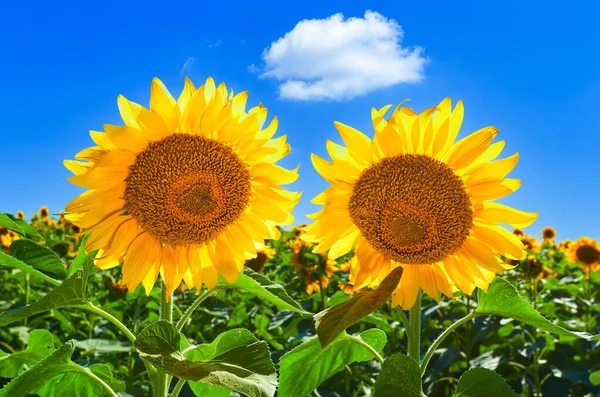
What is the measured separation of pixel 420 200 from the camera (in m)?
1.92

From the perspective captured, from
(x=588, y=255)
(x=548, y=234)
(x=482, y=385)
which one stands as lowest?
(x=482, y=385)

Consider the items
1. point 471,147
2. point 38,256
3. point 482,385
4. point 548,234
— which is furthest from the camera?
point 548,234

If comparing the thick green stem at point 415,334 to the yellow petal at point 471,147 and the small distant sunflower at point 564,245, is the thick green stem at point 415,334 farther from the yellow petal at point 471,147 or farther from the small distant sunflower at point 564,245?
the small distant sunflower at point 564,245

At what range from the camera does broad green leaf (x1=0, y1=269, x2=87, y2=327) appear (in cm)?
183

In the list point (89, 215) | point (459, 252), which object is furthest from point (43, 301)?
point (459, 252)

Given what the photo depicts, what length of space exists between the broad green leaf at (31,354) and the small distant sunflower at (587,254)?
25.5 ft

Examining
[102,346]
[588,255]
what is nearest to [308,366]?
[102,346]

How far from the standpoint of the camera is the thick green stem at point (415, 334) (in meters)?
1.97

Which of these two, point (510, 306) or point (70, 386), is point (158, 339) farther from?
point (510, 306)

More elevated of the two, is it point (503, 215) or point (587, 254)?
point (587, 254)

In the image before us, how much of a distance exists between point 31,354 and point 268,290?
1.20 meters

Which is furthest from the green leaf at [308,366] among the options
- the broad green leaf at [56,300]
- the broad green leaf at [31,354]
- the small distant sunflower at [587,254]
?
the small distant sunflower at [587,254]

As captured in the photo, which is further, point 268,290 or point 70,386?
point 70,386

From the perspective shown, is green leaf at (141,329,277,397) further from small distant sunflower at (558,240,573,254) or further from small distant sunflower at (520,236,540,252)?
small distant sunflower at (558,240,573,254)
